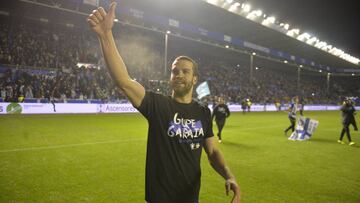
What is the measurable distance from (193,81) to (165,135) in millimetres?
582

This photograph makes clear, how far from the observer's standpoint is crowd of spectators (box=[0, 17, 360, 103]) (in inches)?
936

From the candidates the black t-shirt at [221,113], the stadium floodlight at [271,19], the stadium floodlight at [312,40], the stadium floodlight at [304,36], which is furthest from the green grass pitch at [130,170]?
the stadium floodlight at [312,40]

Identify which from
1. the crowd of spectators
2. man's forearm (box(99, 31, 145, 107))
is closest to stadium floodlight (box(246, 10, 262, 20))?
the crowd of spectators

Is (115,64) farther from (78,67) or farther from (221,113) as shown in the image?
(78,67)

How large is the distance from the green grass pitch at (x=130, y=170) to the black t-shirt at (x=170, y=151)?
11.0ft

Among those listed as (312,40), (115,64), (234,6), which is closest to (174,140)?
(115,64)

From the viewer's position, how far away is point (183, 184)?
2.63 m

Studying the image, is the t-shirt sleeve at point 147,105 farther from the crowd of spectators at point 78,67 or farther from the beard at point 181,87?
the crowd of spectators at point 78,67

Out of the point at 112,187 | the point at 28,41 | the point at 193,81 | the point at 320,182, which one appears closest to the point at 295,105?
the point at 320,182

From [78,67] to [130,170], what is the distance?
75.1ft

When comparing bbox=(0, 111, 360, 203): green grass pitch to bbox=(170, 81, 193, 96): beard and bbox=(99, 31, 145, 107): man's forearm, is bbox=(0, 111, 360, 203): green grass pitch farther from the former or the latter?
bbox=(99, 31, 145, 107): man's forearm

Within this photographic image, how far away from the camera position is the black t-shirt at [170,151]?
102 inches

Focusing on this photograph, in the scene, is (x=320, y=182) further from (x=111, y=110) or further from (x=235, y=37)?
(x=235, y=37)

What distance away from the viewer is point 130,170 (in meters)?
7.83
